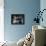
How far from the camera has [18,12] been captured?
225 inches

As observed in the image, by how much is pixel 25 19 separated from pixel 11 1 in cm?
98

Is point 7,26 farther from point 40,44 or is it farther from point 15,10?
point 40,44

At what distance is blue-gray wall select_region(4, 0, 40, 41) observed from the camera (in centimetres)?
568

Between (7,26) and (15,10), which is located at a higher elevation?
(15,10)

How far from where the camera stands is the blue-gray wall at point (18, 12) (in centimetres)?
568

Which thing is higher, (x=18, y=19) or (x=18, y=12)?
(x=18, y=12)

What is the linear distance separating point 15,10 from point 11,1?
1.38 ft

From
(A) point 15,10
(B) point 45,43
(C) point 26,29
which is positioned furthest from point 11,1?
(B) point 45,43

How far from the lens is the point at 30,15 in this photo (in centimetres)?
577

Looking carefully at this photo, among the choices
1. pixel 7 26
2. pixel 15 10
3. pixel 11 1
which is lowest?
pixel 7 26

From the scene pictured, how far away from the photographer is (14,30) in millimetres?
5742

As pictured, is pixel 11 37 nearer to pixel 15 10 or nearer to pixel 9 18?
pixel 9 18

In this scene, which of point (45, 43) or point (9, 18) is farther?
point (9, 18)

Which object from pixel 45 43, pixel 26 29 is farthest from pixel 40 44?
pixel 26 29
